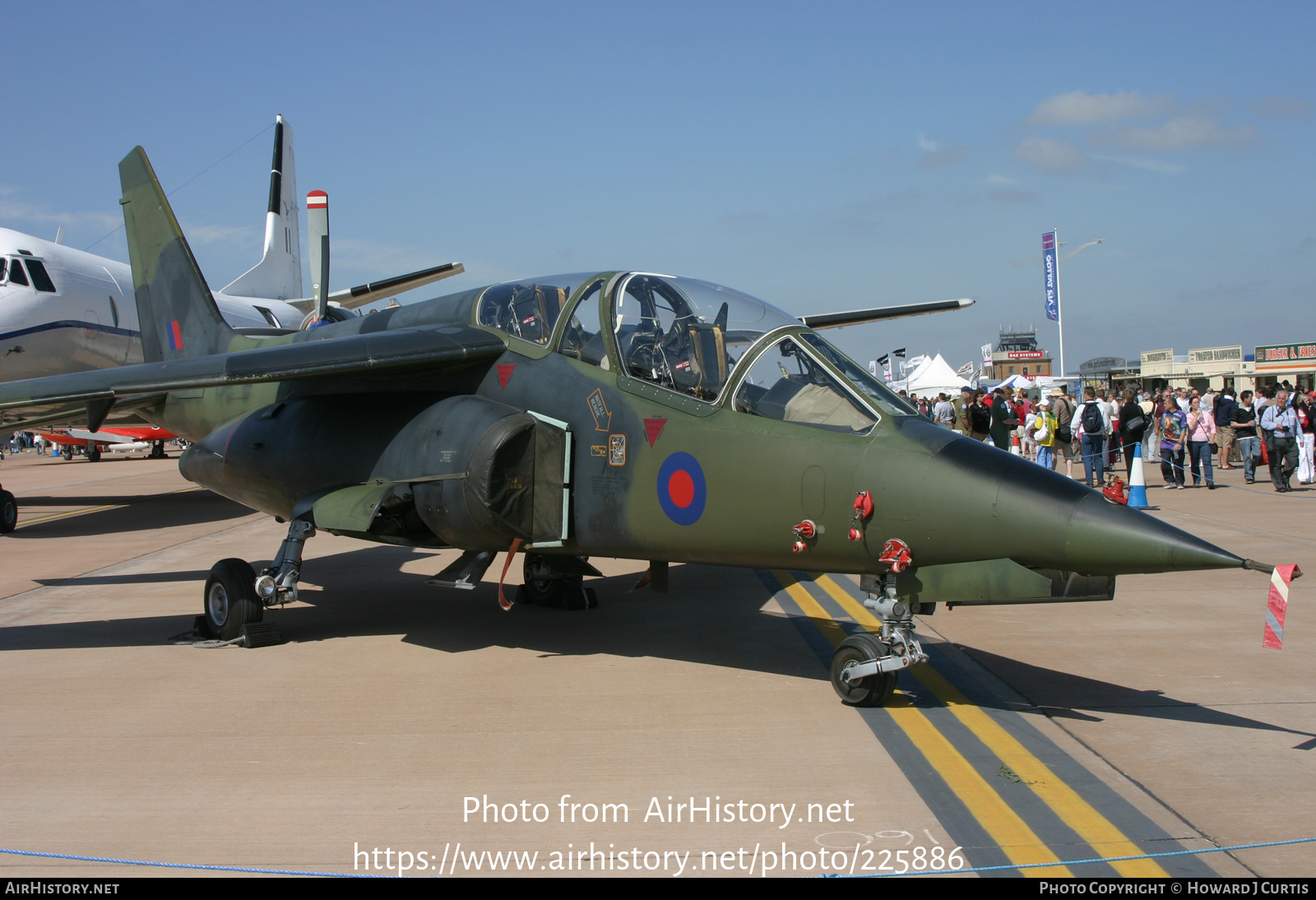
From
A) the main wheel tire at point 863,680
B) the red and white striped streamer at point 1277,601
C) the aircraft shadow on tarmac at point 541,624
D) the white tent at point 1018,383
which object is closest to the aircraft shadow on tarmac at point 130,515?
the aircraft shadow on tarmac at point 541,624

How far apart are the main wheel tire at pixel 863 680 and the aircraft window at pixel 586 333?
253cm

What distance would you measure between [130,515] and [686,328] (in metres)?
15.9

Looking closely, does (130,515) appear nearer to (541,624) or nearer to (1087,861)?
(541,624)

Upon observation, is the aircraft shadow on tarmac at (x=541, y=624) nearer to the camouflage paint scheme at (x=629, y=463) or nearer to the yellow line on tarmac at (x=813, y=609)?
the yellow line on tarmac at (x=813, y=609)

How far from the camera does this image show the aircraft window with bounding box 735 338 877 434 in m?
5.59

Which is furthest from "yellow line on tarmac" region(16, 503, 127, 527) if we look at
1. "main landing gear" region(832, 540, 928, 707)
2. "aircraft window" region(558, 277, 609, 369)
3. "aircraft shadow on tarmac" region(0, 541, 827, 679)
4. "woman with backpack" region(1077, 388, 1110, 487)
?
"woman with backpack" region(1077, 388, 1110, 487)

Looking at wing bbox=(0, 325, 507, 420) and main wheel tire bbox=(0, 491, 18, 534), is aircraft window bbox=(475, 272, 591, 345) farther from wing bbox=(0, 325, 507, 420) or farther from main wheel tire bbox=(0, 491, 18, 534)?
main wheel tire bbox=(0, 491, 18, 534)

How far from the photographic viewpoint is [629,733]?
5.36 m

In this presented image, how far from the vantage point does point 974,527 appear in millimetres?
4988

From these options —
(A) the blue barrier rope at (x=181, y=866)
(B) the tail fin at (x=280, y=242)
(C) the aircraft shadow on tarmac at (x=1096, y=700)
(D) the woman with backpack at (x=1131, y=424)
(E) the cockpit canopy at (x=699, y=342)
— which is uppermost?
(B) the tail fin at (x=280, y=242)

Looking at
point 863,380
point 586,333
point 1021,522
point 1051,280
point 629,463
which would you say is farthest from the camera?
point 1051,280

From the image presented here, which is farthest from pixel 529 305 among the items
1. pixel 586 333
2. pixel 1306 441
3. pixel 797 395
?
pixel 1306 441

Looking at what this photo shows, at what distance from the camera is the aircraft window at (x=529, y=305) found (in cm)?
707

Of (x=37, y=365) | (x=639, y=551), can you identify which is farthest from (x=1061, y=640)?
(x=37, y=365)
